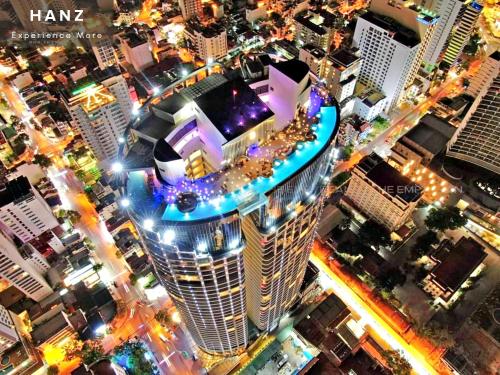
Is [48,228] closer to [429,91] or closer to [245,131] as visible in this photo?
[245,131]

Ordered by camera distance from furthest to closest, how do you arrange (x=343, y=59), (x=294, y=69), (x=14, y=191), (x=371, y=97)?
(x=371, y=97) < (x=343, y=59) < (x=14, y=191) < (x=294, y=69)

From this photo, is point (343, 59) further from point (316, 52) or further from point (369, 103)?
point (369, 103)

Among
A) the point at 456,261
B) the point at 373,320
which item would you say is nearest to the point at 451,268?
the point at 456,261

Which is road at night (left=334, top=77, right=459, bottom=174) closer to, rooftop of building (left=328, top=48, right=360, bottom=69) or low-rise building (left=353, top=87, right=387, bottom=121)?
low-rise building (left=353, top=87, right=387, bottom=121)

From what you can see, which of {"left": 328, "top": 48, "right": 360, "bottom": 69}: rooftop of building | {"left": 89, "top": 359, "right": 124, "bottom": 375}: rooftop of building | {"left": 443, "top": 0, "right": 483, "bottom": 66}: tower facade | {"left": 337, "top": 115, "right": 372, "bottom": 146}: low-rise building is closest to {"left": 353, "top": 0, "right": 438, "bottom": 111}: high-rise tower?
{"left": 328, "top": 48, "right": 360, "bottom": 69}: rooftop of building

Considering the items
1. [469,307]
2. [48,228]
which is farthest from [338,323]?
[48,228]

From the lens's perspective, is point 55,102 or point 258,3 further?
point 258,3

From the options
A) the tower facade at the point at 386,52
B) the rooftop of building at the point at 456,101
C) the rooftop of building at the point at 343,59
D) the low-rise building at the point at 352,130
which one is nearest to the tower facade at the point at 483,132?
the rooftop of building at the point at 456,101

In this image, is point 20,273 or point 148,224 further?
point 20,273
